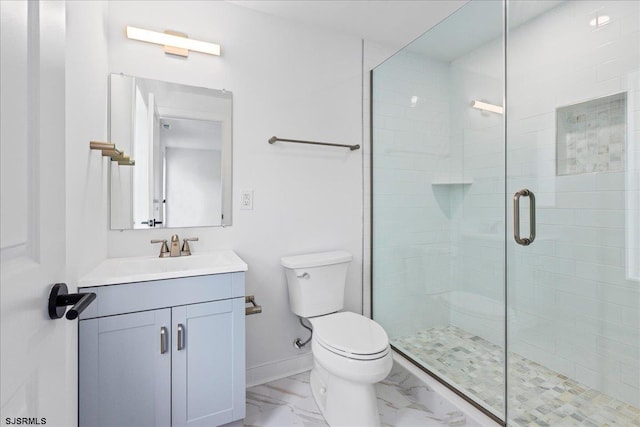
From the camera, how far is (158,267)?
60.6 inches

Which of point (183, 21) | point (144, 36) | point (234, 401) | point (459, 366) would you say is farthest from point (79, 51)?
point (459, 366)

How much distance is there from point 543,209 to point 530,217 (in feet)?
0.28

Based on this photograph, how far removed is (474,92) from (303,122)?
41.7 inches

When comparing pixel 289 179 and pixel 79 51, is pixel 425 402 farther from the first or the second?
pixel 79 51

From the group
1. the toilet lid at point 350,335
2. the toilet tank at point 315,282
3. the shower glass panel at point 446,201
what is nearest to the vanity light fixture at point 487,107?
the shower glass panel at point 446,201

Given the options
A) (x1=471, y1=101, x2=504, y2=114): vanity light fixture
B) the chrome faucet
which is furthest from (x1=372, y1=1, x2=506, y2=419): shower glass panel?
the chrome faucet

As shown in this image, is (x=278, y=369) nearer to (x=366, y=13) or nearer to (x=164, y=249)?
(x=164, y=249)

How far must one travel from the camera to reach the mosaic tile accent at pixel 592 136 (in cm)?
130

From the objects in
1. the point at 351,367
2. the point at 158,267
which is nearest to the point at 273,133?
the point at 158,267

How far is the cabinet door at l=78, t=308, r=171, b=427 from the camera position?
1.20m

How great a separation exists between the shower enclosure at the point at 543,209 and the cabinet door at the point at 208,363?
1.13 m

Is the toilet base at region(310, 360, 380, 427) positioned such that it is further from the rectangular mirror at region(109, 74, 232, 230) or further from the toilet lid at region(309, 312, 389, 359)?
the rectangular mirror at region(109, 74, 232, 230)

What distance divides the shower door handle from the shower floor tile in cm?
56

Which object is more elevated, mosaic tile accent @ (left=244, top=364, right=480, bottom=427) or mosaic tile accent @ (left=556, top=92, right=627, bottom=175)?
mosaic tile accent @ (left=556, top=92, right=627, bottom=175)
